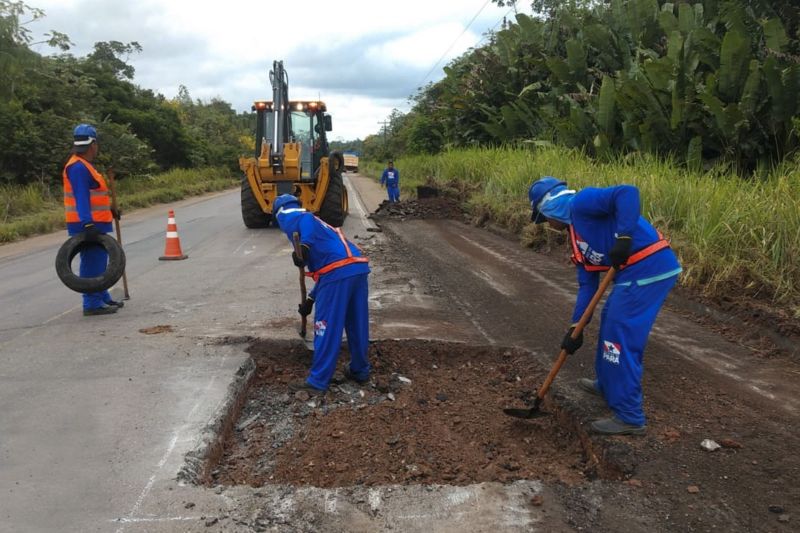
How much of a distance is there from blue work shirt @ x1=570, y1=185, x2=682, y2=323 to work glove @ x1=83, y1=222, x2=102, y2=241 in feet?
17.1

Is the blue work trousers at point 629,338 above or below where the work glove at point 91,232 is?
below

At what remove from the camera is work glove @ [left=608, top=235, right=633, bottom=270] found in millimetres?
3511

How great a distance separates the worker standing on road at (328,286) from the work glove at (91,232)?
10.3ft

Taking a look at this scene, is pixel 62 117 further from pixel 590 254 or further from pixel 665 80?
pixel 590 254

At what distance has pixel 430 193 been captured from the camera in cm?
1889

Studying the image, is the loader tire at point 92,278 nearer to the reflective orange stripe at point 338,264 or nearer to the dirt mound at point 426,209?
the reflective orange stripe at point 338,264

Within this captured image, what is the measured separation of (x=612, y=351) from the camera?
371 cm

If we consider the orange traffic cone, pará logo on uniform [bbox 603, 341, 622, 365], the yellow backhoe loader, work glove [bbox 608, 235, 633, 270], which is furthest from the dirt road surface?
the yellow backhoe loader

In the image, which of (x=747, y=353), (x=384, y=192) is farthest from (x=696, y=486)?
(x=384, y=192)

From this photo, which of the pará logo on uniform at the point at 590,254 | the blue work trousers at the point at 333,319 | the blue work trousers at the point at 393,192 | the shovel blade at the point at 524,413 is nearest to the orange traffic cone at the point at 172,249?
the blue work trousers at the point at 333,319

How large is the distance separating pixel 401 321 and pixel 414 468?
282 centimetres

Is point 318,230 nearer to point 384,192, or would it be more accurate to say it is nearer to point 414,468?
point 414,468

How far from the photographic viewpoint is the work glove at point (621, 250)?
3511 millimetres

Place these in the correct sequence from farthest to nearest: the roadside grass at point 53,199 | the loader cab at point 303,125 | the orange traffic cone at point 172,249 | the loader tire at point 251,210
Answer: the roadside grass at point 53,199
the loader cab at point 303,125
the loader tire at point 251,210
the orange traffic cone at point 172,249
